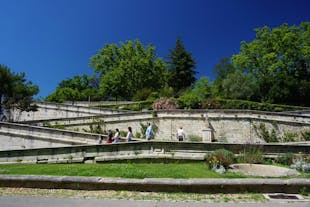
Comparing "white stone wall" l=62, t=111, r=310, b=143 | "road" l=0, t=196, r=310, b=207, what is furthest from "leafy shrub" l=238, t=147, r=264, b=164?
"white stone wall" l=62, t=111, r=310, b=143

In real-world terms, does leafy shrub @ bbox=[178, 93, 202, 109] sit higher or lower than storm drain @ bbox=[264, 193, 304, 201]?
higher

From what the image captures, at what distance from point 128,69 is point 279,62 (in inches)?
994

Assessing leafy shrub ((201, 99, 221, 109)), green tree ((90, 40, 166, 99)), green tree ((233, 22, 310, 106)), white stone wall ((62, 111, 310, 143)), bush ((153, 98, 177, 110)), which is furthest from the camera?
green tree ((90, 40, 166, 99))

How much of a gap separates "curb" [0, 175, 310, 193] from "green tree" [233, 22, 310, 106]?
2564cm

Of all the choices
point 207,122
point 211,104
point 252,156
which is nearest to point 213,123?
point 207,122

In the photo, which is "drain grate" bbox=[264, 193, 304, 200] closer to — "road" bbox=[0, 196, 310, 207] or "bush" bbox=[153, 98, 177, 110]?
"road" bbox=[0, 196, 310, 207]

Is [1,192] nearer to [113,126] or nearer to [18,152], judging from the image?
[18,152]

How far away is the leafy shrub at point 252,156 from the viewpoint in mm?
8477

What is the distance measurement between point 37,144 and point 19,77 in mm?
14073

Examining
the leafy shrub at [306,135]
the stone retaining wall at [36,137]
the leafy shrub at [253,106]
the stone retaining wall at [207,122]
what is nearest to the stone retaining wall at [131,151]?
the stone retaining wall at [36,137]

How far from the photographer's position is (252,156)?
8.55 meters

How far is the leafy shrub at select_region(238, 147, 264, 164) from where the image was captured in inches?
334

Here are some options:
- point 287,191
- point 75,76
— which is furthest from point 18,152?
point 75,76

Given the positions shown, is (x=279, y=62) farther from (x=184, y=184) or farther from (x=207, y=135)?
(x=184, y=184)
